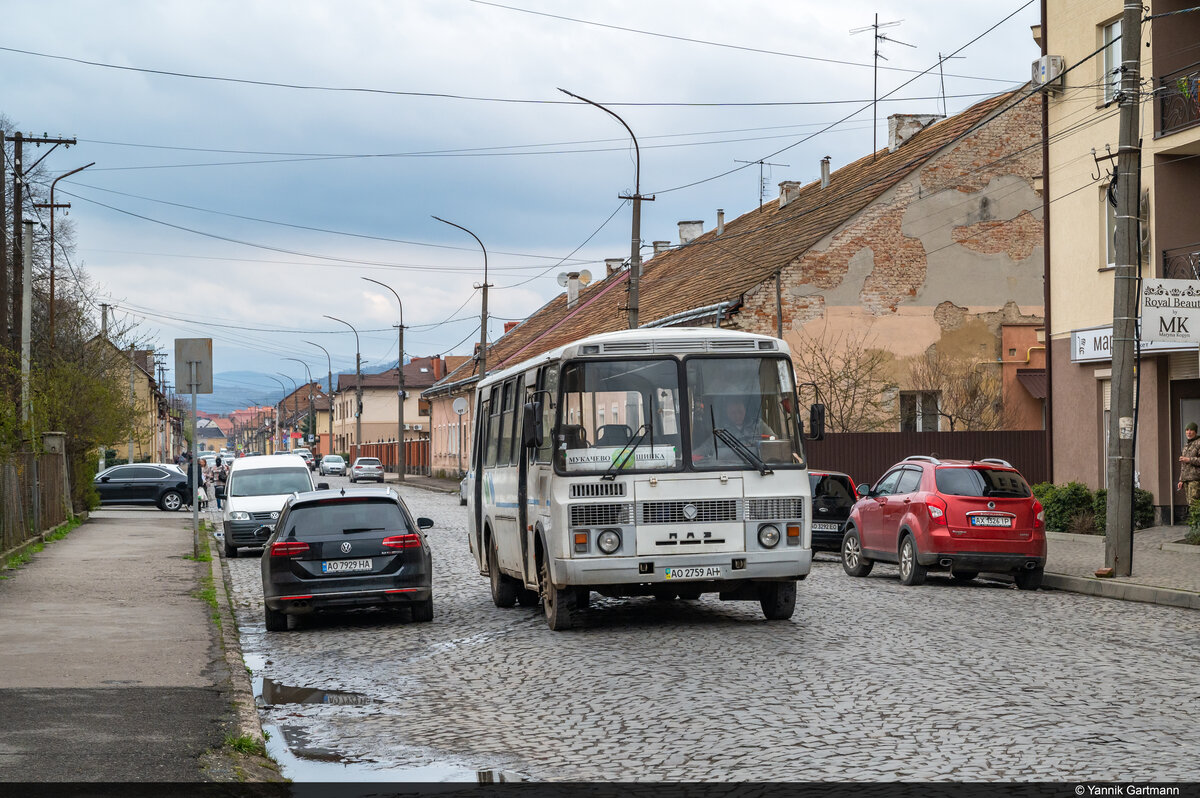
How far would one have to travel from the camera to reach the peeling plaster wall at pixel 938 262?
120 feet

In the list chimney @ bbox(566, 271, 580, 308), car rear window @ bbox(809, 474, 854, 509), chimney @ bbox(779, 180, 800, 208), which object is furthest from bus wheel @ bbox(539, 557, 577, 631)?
chimney @ bbox(566, 271, 580, 308)

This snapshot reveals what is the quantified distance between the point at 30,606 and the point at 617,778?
10298 mm

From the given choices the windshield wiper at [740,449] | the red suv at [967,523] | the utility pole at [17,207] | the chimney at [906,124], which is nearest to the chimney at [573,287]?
the chimney at [906,124]

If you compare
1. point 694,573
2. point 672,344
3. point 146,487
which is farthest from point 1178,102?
point 146,487

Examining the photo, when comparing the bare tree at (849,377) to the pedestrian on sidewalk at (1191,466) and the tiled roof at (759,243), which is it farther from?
the pedestrian on sidewalk at (1191,466)

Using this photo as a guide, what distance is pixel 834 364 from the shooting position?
120 ft

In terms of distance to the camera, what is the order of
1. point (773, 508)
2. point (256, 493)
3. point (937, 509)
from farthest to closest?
point (256, 493) → point (937, 509) → point (773, 508)

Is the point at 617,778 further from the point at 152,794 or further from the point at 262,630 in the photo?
the point at 262,630

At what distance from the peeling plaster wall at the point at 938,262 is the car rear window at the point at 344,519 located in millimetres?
22812

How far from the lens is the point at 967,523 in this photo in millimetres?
17219

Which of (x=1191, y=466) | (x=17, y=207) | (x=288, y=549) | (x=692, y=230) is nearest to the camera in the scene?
(x=288, y=549)

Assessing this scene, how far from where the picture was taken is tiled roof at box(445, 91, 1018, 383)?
37344 mm

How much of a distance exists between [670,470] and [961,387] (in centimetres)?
2511

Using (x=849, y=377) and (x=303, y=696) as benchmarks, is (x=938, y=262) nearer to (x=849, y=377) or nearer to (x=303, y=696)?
(x=849, y=377)
